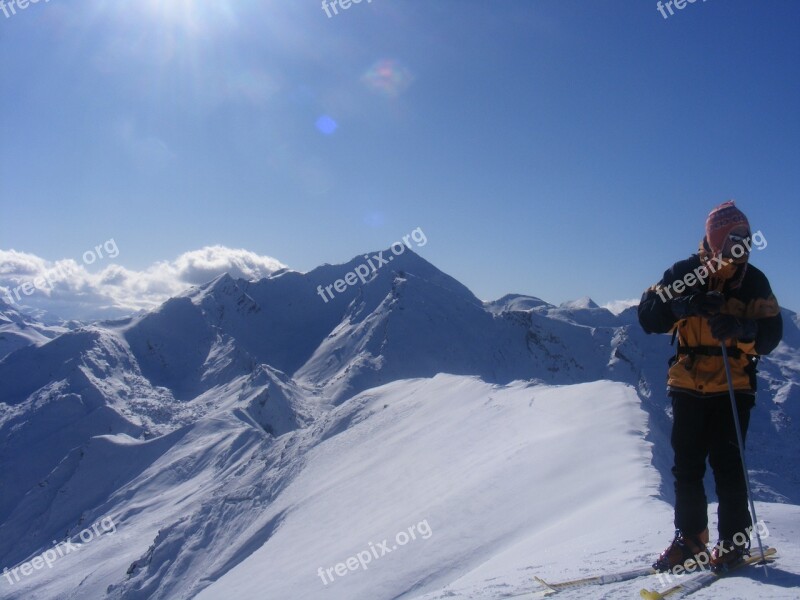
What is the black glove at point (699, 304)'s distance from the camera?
18.6 ft

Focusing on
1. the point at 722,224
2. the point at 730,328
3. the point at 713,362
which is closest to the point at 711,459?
the point at 713,362

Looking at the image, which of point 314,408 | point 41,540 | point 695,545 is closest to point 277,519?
point 695,545

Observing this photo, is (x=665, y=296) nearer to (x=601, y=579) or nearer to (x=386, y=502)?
(x=601, y=579)

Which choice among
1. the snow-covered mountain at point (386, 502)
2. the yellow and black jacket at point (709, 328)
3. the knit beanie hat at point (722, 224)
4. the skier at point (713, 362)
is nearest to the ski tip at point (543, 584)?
the snow-covered mountain at point (386, 502)

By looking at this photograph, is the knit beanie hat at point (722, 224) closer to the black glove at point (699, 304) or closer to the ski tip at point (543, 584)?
the black glove at point (699, 304)

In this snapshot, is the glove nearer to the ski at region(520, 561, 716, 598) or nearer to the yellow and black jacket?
→ the yellow and black jacket

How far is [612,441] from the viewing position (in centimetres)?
1738

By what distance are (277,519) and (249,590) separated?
32.9ft

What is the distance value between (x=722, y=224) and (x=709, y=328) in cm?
104

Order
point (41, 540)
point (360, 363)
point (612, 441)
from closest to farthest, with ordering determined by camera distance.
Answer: point (612, 441) < point (41, 540) < point (360, 363)

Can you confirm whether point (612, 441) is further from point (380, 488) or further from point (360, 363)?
point (360, 363)

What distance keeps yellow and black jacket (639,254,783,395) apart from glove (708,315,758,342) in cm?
22

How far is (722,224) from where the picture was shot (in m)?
Answer: 6.01

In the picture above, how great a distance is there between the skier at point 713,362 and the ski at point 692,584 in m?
0.08
